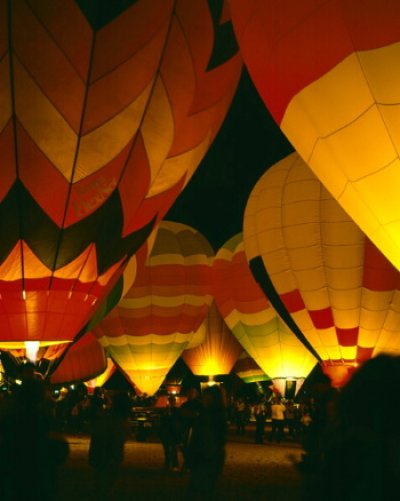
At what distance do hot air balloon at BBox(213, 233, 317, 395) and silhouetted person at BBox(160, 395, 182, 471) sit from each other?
22.8 feet

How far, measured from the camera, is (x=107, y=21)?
6.49 metres

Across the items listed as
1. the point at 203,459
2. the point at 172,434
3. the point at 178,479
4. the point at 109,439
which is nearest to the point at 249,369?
the point at 172,434

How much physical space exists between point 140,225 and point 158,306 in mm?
5488

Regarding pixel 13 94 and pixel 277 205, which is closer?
pixel 13 94

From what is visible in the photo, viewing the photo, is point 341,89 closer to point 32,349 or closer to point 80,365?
point 32,349

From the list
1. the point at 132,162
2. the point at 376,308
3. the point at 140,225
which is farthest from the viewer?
the point at 376,308

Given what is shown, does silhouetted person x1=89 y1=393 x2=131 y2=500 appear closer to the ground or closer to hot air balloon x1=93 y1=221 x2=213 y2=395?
the ground

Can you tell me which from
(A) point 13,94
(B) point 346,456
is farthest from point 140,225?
(B) point 346,456

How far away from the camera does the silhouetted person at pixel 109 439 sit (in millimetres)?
3426

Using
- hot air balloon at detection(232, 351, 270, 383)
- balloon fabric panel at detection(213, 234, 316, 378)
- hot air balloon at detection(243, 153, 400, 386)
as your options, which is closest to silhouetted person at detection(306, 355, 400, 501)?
hot air balloon at detection(243, 153, 400, 386)

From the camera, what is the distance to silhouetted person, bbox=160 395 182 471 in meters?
6.76

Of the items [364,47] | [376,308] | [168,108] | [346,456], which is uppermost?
[168,108]

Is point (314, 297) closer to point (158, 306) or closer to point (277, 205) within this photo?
point (277, 205)

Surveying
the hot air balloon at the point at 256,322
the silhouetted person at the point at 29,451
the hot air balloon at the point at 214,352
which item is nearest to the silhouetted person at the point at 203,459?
the silhouetted person at the point at 29,451
